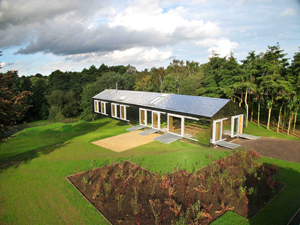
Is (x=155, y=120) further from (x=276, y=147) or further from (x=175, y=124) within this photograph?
(x=276, y=147)

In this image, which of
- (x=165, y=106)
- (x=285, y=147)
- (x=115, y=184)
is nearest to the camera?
(x=115, y=184)

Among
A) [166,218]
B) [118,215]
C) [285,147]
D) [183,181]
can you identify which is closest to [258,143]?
[285,147]

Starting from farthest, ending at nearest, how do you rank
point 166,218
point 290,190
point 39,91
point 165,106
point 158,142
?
point 39,91 < point 165,106 < point 158,142 < point 290,190 < point 166,218

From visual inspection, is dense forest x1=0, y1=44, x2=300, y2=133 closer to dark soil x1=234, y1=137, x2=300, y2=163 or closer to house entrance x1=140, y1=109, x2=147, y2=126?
dark soil x1=234, y1=137, x2=300, y2=163

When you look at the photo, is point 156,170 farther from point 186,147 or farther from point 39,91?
point 39,91

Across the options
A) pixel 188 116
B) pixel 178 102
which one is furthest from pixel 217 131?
pixel 178 102

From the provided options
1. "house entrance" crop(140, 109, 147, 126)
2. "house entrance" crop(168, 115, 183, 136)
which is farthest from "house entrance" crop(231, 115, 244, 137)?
"house entrance" crop(140, 109, 147, 126)

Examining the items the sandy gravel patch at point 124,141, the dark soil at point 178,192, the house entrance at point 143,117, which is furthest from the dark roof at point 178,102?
the dark soil at point 178,192

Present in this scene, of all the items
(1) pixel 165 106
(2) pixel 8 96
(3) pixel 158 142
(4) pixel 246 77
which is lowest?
(3) pixel 158 142
